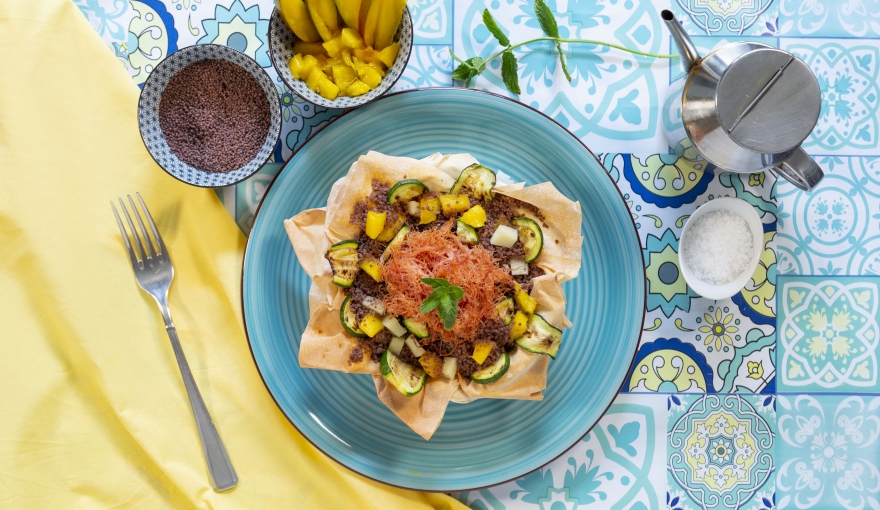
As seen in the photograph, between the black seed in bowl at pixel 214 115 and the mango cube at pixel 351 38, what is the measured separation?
40cm

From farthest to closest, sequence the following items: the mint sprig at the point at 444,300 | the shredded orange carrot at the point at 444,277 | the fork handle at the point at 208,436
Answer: the fork handle at the point at 208,436 → the shredded orange carrot at the point at 444,277 → the mint sprig at the point at 444,300

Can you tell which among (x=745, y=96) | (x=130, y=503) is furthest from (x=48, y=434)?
(x=745, y=96)

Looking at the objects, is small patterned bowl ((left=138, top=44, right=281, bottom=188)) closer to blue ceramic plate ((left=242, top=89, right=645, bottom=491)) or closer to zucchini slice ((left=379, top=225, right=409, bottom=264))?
blue ceramic plate ((left=242, top=89, right=645, bottom=491))

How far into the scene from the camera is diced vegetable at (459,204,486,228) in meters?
2.30

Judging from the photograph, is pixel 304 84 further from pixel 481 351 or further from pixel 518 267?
pixel 481 351

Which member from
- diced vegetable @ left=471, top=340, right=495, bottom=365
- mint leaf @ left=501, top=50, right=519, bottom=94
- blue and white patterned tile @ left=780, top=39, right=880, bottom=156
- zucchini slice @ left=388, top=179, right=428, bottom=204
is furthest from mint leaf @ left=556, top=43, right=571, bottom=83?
diced vegetable @ left=471, top=340, right=495, bottom=365

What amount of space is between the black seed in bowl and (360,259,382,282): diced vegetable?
26.8 inches

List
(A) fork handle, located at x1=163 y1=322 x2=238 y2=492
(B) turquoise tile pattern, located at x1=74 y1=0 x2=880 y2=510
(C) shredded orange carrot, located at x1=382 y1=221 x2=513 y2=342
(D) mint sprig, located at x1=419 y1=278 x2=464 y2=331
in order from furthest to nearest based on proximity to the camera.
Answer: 1. (B) turquoise tile pattern, located at x1=74 y1=0 x2=880 y2=510
2. (A) fork handle, located at x1=163 y1=322 x2=238 y2=492
3. (C) shredded orange carrot, located at x1=382 y1=221 x2=513 y2=342
4. (D) mint sprig, located at x1=419 y1=278 x2=464 y2=331

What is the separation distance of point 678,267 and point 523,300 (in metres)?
0.83

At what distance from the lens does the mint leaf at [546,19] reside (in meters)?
2.53

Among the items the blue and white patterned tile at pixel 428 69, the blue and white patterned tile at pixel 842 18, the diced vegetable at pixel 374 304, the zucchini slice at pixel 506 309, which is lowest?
the diced vegetable at pixel 374 304

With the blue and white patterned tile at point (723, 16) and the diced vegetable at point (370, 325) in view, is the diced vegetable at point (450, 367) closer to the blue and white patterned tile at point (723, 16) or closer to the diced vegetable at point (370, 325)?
Answer: the diced vegetable at point (370, 325)

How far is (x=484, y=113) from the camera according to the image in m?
2.55

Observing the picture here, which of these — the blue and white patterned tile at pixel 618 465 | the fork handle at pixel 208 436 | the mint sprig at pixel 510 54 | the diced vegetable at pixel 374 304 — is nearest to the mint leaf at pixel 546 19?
the mint sprig at pixel 510 54
